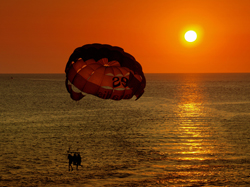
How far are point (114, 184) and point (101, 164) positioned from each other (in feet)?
16.0

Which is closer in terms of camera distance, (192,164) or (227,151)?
(192,164)

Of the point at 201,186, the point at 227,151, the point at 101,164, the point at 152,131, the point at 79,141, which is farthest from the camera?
the point at 152,131

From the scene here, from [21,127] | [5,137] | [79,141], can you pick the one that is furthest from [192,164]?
[21,127]

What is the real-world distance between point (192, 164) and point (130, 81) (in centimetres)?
944

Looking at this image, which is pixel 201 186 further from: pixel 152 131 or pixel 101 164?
pixel 152 131

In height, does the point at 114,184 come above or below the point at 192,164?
below

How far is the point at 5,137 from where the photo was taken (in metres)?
43.5

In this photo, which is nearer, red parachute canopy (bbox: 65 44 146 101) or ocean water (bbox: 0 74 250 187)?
red parachute canopy (bbox: 65 44 146 101)

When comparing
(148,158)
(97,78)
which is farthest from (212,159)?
(97,78)

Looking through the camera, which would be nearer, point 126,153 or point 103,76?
point 103,76

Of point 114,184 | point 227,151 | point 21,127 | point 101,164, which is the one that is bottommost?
point 114,184

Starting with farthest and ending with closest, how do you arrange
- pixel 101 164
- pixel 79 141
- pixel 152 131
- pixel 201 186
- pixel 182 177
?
pixel 152 131
pixel 79 141
pixel 101 164
pixel 182 177
pixel 201 186

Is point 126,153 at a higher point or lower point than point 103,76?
lower

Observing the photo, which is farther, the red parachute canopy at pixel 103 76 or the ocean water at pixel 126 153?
the ocean water at pixel 126 153
